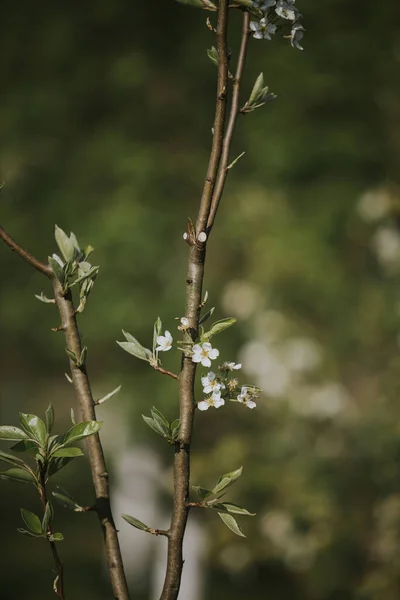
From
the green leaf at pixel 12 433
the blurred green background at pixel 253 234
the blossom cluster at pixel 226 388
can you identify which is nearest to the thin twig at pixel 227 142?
the blossom cluster at pixel 226 388

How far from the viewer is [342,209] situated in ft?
9.83

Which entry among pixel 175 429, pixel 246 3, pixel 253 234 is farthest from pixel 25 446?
pixel 253 234

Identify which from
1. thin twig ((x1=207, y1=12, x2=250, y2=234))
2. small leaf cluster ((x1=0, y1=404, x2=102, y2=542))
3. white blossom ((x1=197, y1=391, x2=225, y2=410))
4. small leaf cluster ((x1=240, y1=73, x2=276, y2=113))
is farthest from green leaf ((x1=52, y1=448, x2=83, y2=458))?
small leaf cluster ((x1=240, y1=73, x2=276, y2=113))

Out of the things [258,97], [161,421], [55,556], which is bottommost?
[55,556]

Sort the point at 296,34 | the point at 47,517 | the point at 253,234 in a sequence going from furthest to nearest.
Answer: the point at 253,234 < the point at 296,34 < the point at 47,517

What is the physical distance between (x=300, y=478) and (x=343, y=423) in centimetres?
32

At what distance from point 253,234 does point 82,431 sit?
2.73 meters

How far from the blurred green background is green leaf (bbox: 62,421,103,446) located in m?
2.26

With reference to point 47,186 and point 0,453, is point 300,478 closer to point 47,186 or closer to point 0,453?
point 47,186

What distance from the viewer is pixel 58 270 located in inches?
23.1

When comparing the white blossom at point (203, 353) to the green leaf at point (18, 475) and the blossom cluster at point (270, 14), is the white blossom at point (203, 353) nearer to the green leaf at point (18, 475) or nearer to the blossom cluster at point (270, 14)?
the green leaf at point (18, 475)

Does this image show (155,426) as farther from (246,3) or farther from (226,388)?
(246,3)

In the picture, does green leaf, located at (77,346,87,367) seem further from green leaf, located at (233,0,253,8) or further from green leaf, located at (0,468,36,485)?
green leaf, located at (233,0,253,8)

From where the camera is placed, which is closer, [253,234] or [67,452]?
[67,452]
